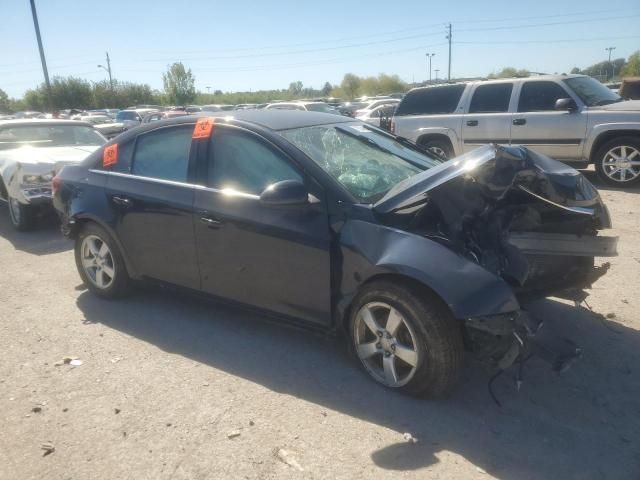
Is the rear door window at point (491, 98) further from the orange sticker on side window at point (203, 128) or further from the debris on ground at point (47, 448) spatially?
the debris on ground at point (47, 448)

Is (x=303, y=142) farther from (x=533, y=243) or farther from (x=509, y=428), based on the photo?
(x=509, y=428)

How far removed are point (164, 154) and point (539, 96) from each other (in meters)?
7.13

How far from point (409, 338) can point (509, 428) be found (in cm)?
70

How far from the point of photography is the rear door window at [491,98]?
9.20 metres

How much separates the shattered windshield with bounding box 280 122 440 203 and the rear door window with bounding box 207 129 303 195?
0.58 ft

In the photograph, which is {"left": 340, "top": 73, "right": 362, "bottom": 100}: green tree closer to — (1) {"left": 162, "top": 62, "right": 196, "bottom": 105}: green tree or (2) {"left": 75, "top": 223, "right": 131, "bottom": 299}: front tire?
(1) {"left": 162, "top": 62, "right": 196, "bottom": 105}: green tree

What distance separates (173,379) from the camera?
337 cm

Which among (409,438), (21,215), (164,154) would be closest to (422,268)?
(409,438)

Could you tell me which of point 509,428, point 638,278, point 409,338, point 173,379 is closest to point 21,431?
point 173,379

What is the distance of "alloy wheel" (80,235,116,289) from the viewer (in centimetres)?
457

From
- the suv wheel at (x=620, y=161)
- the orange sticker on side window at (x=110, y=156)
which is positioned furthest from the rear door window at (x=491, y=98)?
the orange sticker on side window at (x=110, y=156)

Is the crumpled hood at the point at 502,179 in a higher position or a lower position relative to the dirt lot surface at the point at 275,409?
higher

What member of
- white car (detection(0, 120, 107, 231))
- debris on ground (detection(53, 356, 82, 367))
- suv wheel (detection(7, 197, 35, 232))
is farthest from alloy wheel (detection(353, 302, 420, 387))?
suv wheel (detection(7, 197, 35, 232))

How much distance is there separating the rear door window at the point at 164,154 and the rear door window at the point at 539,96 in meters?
6.96
